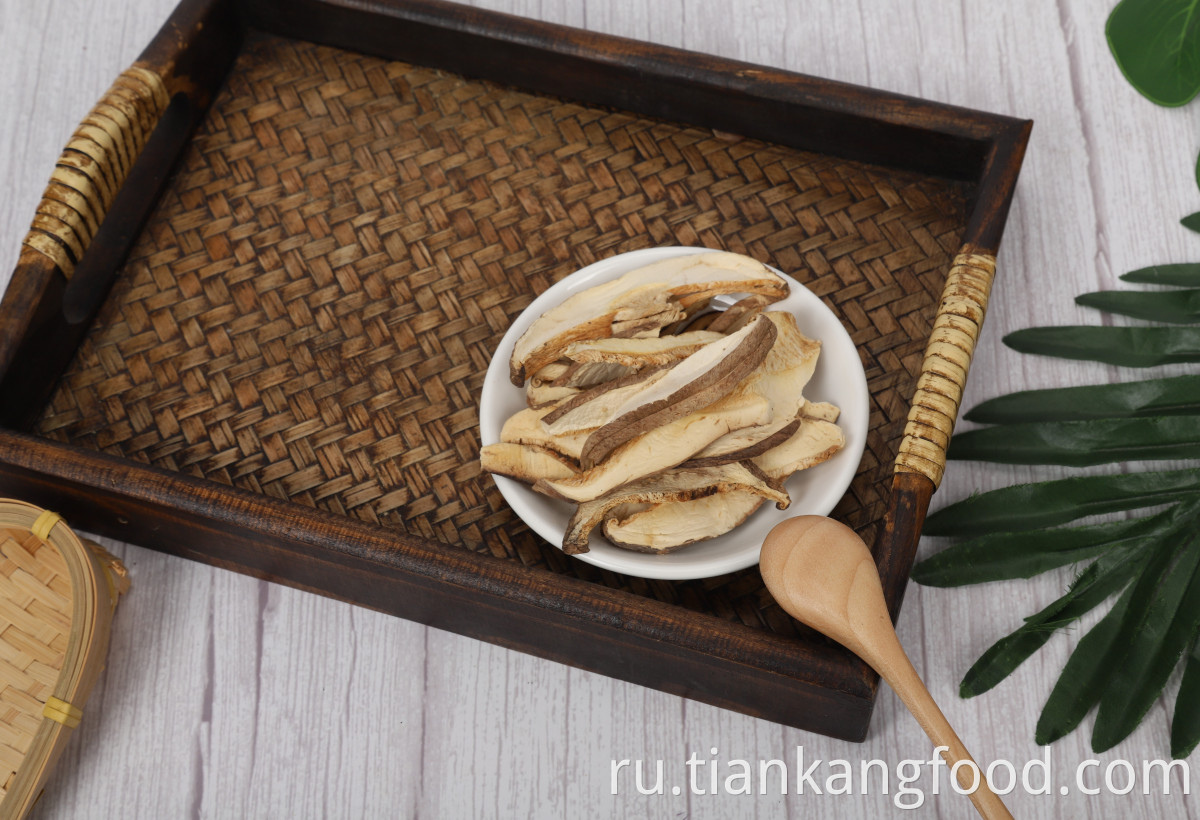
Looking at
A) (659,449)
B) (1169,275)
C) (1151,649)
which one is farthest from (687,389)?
(1169,275)

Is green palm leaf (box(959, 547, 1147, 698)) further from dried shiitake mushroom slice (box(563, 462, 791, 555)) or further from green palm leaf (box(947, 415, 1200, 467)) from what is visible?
dried shiitake mushroom slice (box(563, 462, 791, 555))

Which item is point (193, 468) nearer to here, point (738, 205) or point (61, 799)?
point (61, 799)

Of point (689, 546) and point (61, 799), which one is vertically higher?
point (689, 546)

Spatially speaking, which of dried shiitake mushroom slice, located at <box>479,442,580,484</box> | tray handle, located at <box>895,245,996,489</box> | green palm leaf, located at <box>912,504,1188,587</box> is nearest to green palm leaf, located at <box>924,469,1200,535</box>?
green palm leaf, located at <box>912,504,1188,587</box>

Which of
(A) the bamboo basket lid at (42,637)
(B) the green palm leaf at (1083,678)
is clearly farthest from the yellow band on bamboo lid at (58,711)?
(B) the green palm leaf at (1083,678)

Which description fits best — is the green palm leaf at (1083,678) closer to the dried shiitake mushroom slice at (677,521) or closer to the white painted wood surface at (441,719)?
the white painted wood surface at (441,719)

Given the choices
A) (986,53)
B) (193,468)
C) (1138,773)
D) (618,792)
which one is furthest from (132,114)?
(1138,773)
